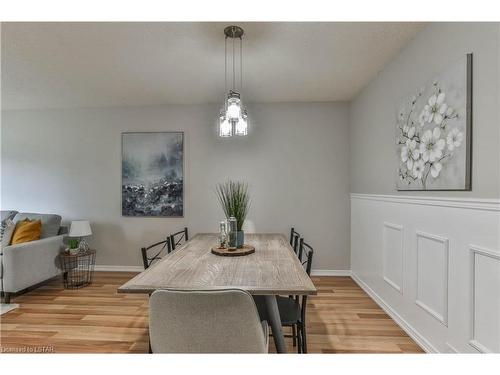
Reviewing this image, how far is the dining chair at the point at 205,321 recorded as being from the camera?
3.00ft

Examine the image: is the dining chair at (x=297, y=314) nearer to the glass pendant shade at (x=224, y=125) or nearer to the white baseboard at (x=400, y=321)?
the white baseboard at (x=400, y=321)

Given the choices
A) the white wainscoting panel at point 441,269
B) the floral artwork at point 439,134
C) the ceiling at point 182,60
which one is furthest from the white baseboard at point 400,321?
the ceiling at point 182,60

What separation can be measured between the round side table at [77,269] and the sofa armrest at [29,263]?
0.10 meters

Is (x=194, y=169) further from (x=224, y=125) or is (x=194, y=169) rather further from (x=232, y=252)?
(x=232, y=252)

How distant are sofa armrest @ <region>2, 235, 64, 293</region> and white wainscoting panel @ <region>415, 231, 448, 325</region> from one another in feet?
12.0

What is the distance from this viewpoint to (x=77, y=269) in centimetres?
338

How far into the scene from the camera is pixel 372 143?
2738 mm

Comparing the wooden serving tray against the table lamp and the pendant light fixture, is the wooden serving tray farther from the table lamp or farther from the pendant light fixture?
the table lamp

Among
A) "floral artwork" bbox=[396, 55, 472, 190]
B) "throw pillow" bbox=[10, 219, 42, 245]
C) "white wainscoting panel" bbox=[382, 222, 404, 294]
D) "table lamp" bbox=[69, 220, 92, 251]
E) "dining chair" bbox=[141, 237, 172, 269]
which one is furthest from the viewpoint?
"table lamp" bbox=[69, 220, 92, 251]

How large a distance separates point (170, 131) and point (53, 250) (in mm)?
2004

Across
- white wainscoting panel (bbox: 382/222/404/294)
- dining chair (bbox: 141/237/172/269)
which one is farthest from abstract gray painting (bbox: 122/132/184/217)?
white wainscoting panel (bbox: 382/222/404/294)

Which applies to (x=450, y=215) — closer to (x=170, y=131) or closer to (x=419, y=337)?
(x=419, y=337)

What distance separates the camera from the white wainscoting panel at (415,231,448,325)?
5.26ft

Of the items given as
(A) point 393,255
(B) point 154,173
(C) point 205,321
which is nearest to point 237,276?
(C) point 205,321
